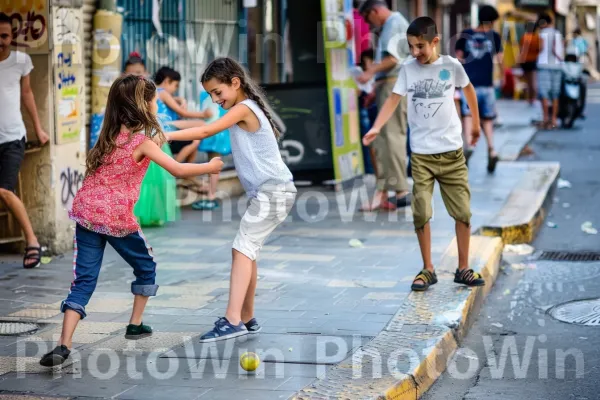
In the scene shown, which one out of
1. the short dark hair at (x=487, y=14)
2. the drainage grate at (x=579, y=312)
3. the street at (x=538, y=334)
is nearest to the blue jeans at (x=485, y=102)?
the short dark hair at (x=487, y=14)

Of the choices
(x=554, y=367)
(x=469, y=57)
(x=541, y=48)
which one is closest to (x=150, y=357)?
(x=554, y=367)

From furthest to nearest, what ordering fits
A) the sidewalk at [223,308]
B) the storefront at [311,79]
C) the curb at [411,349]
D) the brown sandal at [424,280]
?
the storefront at [311,79] < the brown sandal at [424,280] < the sidewalk at [223,308] < the curb at [411,349]

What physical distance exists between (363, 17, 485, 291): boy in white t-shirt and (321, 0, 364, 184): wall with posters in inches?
172

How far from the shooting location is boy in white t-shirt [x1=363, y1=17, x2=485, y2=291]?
712 centimetres

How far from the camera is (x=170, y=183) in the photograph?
9938mm

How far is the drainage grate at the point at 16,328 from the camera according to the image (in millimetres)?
5994

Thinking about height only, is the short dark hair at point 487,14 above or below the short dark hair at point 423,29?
above

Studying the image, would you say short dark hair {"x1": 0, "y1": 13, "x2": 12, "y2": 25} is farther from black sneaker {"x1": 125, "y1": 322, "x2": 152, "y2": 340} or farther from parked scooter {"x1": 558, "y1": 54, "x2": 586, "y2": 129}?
parked scooter {"x1": 558, "y1": 54, "x2": 586, "y2": 129}

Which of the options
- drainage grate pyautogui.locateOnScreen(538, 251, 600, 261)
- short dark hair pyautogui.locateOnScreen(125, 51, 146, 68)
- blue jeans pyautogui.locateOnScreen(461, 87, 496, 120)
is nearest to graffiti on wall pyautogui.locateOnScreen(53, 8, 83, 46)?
short dark hair pyautogui.locateOnScreen(125, 51, 146, 68)

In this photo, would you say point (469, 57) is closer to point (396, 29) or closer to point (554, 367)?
point (396, 29)

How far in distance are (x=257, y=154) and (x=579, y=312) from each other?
253cm

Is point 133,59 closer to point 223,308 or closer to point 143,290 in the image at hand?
point 223,308

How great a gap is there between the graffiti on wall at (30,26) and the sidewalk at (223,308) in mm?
1635

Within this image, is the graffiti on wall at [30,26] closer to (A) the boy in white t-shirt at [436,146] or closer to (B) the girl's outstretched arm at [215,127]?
(A) the boy in white t-shirt at [436,146]
